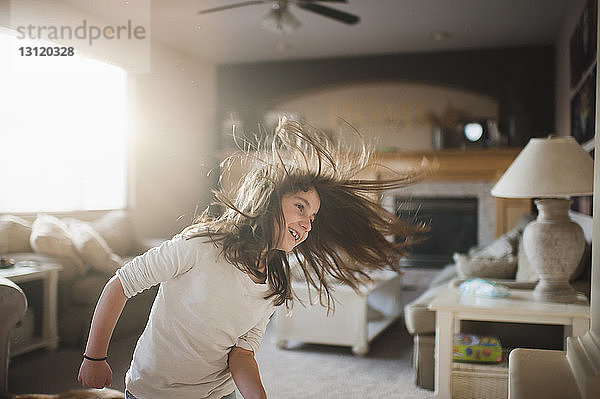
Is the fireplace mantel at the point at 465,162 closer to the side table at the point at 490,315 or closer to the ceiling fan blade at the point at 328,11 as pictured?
the ceiling fan blade at the point at 328,11

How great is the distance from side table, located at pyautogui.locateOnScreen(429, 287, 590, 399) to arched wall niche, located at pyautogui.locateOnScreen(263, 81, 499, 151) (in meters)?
2.86

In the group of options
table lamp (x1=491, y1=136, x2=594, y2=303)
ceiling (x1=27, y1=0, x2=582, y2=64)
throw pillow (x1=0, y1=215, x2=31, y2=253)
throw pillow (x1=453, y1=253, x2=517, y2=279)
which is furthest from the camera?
ceiling (x1=27, y1=0, x2=582, y2=64)

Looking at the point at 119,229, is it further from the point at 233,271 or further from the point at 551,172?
the point at 551,172

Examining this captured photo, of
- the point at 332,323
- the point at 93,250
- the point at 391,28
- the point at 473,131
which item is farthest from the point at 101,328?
the point at 473,131

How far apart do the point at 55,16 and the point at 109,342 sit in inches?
20.0

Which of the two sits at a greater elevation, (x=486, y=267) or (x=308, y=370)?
→ (x=486, y=267)

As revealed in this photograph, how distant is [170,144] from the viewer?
1090 mm

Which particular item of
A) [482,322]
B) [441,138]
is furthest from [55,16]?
[441,138]

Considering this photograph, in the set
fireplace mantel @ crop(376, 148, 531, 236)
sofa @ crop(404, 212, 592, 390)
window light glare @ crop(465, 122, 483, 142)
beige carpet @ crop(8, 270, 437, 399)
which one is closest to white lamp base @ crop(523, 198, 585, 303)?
sofa @ crop(404, 212, 592, 390)

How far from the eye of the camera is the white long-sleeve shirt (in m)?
0.94

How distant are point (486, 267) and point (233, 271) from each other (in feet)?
5.22

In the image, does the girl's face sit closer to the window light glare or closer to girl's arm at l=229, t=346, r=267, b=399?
girl's arm at l=229, t=346, r=267, b=399

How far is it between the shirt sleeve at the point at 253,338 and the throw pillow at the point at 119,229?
10.8 inches

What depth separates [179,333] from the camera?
37.7 inches
